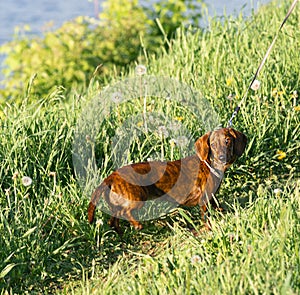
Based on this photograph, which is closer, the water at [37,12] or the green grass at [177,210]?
the green grass at [177,210]

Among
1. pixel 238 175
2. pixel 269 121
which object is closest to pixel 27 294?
pixel 238 175

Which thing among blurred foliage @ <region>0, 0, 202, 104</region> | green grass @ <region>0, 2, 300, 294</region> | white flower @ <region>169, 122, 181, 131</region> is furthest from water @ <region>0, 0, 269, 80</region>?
white flower @ <region>169, 122, 181, 131</region>

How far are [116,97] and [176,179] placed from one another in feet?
4.79

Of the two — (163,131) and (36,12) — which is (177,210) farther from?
(36,12)

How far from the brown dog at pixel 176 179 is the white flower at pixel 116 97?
1325mm

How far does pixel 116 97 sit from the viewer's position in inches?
208

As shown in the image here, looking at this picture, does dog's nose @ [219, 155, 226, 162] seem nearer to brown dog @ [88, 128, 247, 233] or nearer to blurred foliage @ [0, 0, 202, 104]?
brown dog @ [88, 128, 247, 233]

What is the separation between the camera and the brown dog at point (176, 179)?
12.8 ft

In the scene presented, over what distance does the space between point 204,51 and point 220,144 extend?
2222 mm

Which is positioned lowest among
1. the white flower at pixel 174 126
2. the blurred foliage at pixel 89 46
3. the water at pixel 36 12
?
the water at pixel 36 12

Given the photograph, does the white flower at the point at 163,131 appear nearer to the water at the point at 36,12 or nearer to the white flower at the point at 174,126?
the white flower at the point at 174,126

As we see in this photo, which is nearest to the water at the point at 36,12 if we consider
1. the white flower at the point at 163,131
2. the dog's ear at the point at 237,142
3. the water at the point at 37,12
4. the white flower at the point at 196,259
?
the water at the point at 37,12

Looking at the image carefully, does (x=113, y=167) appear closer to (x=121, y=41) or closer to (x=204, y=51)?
(x=204, y=51)

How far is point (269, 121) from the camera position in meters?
4.91
